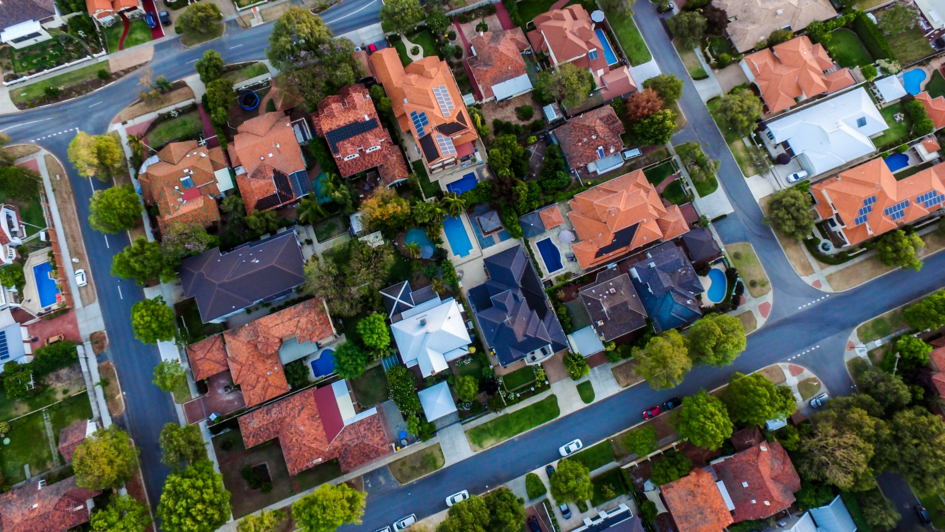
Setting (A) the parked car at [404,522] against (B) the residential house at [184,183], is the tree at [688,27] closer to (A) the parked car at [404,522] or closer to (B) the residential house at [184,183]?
(B) the residential house at [184,183]

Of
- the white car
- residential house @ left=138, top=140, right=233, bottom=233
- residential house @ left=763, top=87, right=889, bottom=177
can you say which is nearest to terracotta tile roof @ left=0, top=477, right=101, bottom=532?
residential house @ left=138, top=140, right=233, bottom=233

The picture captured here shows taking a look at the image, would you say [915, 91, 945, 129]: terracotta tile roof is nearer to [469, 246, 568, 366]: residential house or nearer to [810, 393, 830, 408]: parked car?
[810, 393, 830, 408]: parked car

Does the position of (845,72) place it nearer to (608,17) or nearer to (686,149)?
(686,149)

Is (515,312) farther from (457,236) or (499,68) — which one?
(499,68)

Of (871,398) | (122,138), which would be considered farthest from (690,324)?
(122,138)

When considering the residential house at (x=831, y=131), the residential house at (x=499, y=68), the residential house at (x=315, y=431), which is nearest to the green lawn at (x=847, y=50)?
the residential house at (x=831, y=131)

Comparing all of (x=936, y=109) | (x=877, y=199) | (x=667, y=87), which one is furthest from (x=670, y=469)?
(x=936, y=109)

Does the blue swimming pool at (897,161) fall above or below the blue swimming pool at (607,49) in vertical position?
below
